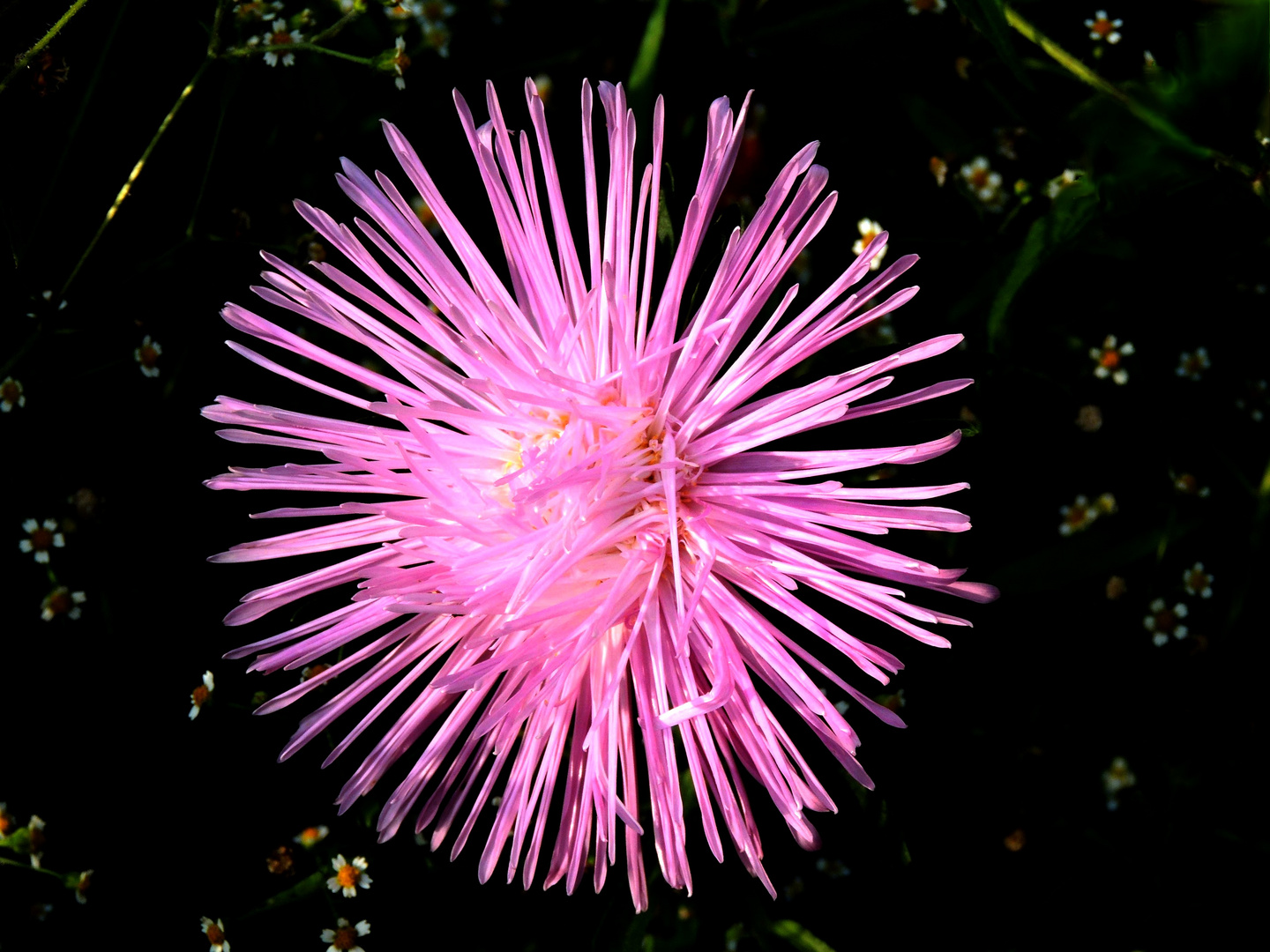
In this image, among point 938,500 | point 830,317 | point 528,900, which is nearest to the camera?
point 830,317

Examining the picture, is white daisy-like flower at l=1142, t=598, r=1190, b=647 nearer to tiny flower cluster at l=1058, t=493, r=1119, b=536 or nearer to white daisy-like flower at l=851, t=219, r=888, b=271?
tiny flower cluster at l=1058, t=493, r=1119, b=536

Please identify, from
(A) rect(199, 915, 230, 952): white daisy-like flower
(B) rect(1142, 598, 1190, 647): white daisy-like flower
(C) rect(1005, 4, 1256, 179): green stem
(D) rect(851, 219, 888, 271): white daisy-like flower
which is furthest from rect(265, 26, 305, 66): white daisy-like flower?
(B) rect(1142, 598, 1190, 647): white daisy-like flower

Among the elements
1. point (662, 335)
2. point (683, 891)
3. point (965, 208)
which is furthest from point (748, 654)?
point (965, 208)

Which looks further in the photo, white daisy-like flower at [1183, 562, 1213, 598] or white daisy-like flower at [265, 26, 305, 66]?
white daisy-like flower at [1183, 562, 1213, 598]

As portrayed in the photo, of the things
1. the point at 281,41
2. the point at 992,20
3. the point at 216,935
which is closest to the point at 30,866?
the point at 216,935

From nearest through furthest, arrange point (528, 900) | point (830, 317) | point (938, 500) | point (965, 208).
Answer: point (830, 317), point (938, 500), point (528, 900), point (965, 208)

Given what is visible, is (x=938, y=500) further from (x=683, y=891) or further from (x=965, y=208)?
(x=683, y=891)

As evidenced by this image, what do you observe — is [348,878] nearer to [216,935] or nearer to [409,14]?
[216,935]

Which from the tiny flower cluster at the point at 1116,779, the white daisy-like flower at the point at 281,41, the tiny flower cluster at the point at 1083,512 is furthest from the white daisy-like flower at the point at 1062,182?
the white daisy-like flower at the point at 281,41

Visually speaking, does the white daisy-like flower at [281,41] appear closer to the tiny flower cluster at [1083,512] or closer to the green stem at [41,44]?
the green stem at [41,44]
